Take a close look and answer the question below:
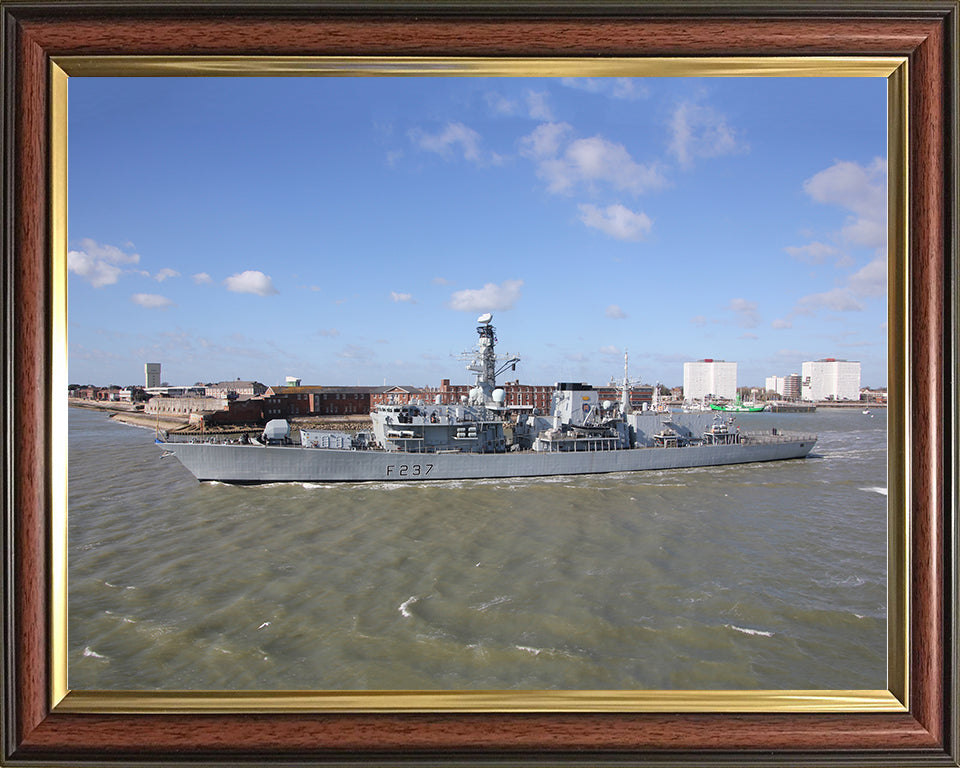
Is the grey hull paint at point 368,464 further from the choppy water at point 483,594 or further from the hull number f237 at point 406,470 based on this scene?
the choppy water at point 483,594

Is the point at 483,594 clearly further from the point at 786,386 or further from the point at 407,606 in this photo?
the point at 786,386

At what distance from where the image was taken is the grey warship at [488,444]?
1803 centimetres

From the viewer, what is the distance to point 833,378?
160 inches

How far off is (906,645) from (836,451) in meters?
24.4

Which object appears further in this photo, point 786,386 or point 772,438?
point 772,438

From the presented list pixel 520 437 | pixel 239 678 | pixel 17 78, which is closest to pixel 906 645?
pixel 239 678

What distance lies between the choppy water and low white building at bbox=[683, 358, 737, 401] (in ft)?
4.91

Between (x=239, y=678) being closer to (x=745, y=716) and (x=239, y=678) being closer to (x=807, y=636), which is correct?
(x=745, y=716)

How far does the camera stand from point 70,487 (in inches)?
84.3

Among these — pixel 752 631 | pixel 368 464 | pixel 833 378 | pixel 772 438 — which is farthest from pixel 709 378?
pixel 772 438

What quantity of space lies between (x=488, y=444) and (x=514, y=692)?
774 inches

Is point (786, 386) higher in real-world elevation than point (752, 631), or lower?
higher

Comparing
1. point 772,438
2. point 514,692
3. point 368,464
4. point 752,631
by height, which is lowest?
point 368,464

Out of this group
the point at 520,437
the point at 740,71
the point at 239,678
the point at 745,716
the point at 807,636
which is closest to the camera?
the point at 745,716
